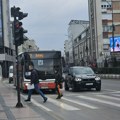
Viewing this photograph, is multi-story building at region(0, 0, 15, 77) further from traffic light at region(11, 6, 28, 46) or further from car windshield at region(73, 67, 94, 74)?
traffic light at region(11, 6, 28, 46)

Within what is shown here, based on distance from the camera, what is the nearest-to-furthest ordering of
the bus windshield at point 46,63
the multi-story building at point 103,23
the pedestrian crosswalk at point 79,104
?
the pedestrian crosswalk at point 79,104 → the bus windshield at point 46,63 → the multi-story building at point 103,23

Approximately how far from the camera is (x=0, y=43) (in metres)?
111

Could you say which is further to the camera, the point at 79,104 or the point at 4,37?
the point at 4,37

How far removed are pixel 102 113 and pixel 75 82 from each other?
14807 millimetres

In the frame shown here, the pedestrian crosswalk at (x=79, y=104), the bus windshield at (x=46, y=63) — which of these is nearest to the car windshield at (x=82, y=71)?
the bus windshield at (x=46, y=63)

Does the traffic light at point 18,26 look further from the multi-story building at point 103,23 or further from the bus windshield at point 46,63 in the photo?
the multi-story building at point 103,23

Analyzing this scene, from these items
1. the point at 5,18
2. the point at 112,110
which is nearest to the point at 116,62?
the point at 5,18

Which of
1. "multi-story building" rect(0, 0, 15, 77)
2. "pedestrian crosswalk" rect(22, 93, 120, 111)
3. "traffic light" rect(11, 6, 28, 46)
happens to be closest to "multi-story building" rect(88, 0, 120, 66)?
"multi-story building" rect(0, 0, 15, 77)

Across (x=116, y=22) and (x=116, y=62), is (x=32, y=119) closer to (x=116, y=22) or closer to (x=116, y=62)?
(x=116, y=62)

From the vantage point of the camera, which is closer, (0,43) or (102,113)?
(102,113)

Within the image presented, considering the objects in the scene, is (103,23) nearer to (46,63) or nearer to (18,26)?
(46,63)

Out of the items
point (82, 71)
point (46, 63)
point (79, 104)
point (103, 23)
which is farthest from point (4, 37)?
point (79, 104)

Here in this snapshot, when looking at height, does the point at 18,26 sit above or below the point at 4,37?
below

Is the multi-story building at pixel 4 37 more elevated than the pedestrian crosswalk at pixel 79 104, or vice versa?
the multi-story building at pixel 4 37
